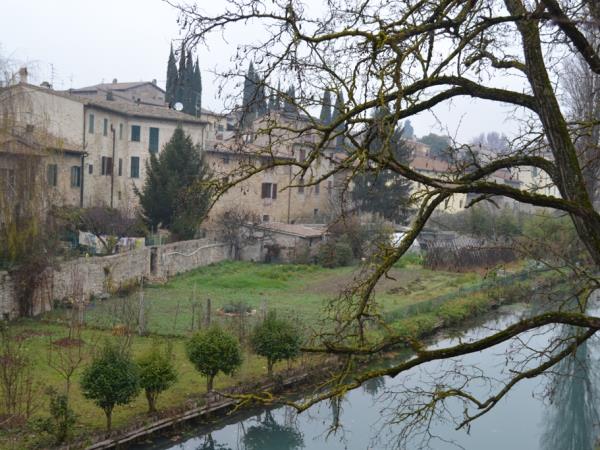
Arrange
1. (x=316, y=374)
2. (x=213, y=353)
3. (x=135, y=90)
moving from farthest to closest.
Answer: (x=135, y=90)
(x=316, y=374)
(x=213, y=353)

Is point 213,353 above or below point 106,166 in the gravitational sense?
below

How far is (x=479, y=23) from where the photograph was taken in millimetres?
5918

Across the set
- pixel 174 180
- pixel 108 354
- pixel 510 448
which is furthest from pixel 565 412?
pixel 174 180

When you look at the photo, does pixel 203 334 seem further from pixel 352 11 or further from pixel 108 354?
pixel 352 11

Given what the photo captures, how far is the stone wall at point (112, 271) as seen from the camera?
20.7m

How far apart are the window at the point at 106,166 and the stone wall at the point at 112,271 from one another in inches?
309

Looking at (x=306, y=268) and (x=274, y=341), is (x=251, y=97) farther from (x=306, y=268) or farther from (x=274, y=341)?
(x=306, y=268)

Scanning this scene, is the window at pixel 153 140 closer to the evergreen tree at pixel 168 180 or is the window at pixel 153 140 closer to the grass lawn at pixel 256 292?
the evergreen tree at pixel 168 180

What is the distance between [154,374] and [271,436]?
2775 millimetres

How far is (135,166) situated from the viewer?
39.6 meters

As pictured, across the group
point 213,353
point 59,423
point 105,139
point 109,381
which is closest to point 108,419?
point 109,381

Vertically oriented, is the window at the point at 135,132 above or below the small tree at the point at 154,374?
above

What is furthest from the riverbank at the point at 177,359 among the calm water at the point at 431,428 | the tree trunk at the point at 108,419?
the calm water at the point at 431,428

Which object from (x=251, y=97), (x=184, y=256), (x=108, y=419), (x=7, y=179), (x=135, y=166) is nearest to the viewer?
(x=251, y=97)
